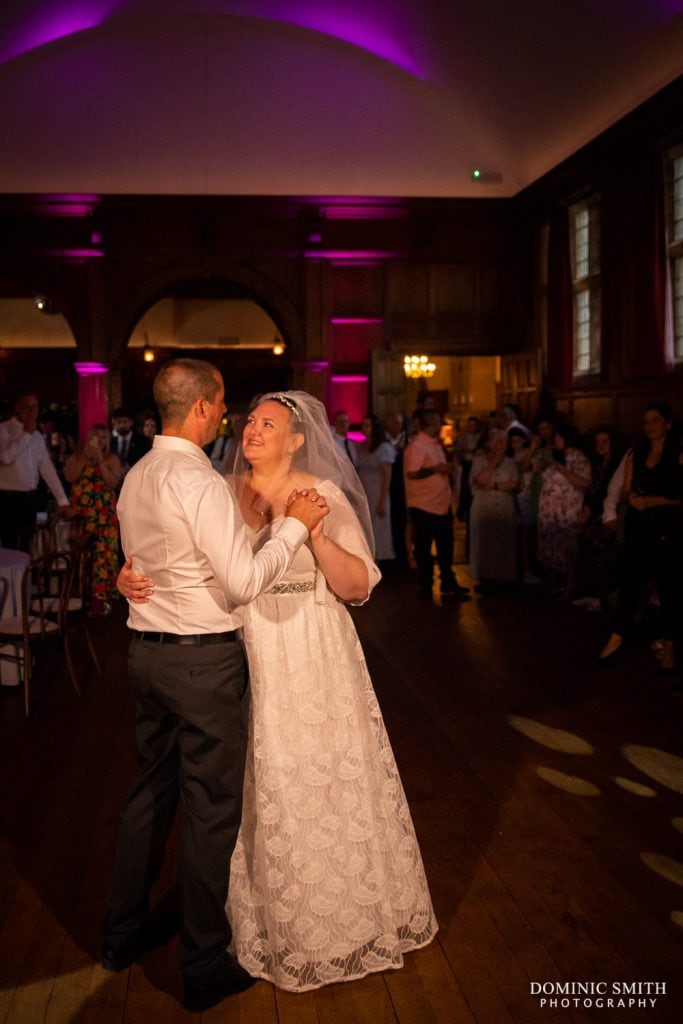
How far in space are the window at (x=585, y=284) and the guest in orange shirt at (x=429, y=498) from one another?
353 centimetres

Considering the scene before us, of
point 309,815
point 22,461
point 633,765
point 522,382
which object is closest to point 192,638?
point 309,815

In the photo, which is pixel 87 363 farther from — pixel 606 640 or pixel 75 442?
pixel 606 640

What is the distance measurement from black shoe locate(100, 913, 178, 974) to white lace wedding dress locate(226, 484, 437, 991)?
0.29 meters

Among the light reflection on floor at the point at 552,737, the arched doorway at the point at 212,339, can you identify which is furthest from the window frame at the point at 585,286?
the arched doorway at the point at 212,339

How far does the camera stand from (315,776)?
2574 millimetres

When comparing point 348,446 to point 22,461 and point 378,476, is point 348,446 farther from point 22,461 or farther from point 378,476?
point 22,461

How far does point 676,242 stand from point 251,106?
19.6 ft

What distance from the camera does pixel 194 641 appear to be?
7.82 ft

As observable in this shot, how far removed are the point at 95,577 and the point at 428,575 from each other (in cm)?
275

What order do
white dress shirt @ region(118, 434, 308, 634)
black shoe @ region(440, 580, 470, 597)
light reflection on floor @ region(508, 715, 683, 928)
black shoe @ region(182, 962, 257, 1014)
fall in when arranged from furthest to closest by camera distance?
black shoe @ region(440, 580, 470, 597) → light reflection on floor @ region(508, 715, 683, 928) → black shoe @ region(182, 962, 257, 1014) → white dress shirt @ region(118, 434, 308, 634)

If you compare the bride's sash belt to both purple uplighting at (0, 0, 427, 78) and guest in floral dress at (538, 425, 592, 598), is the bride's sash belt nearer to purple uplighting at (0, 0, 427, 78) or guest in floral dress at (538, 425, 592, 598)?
guest in floral dress at (538, 425, 592, 598)

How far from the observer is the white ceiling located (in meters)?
11.9

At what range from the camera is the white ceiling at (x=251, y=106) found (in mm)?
11859

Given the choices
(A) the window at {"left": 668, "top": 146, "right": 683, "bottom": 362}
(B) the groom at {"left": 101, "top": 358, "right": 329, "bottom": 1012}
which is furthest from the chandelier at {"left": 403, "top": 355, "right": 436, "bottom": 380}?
(B) the groom at {"left": 101, "top": 358, "right": 329, "bottom": 1012}
